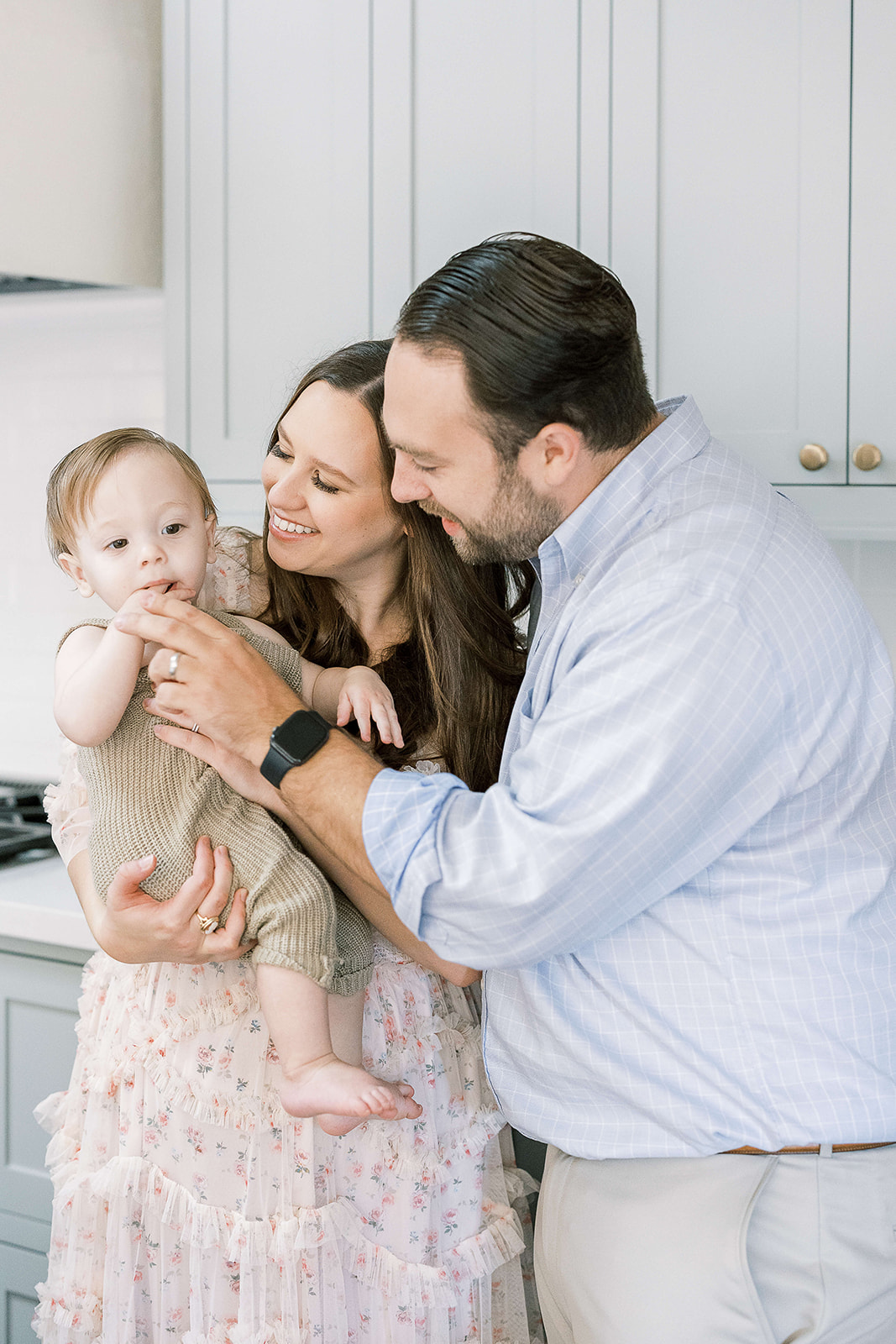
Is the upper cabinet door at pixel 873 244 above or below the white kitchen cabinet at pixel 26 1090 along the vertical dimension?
above

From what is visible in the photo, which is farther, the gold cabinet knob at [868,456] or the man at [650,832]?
the gold cabinet knob at [868,456]

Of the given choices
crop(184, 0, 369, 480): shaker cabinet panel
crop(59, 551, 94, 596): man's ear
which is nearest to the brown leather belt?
crop(59, 551, 94, 596): man's ear

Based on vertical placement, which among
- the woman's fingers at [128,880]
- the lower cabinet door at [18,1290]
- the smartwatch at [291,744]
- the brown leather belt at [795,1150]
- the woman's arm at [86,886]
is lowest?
the lower cabinet door at [18,1290]

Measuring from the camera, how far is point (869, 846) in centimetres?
114

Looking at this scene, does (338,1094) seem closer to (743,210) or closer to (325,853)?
(325,853)

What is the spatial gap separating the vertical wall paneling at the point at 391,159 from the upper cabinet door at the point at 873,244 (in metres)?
0.69

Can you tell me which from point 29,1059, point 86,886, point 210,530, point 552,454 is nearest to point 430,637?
point 210,530

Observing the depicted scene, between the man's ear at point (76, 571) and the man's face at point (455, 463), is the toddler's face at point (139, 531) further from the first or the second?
the man's face at point (455, 463)

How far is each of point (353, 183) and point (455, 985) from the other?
4.24 ft

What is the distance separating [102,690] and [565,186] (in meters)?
1.06

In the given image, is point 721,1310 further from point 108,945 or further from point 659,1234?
point 108,945

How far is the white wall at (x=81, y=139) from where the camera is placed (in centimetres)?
206

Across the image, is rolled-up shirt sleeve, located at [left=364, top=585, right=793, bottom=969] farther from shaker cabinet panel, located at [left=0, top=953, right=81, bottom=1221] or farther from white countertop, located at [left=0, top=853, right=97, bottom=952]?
shaker cabinet panel, located at [left=0, top=953, right=81, bottom=1221]

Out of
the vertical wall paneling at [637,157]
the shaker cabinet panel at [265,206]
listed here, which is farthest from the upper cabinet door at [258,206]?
the vertical wall paneling at [637,157]
